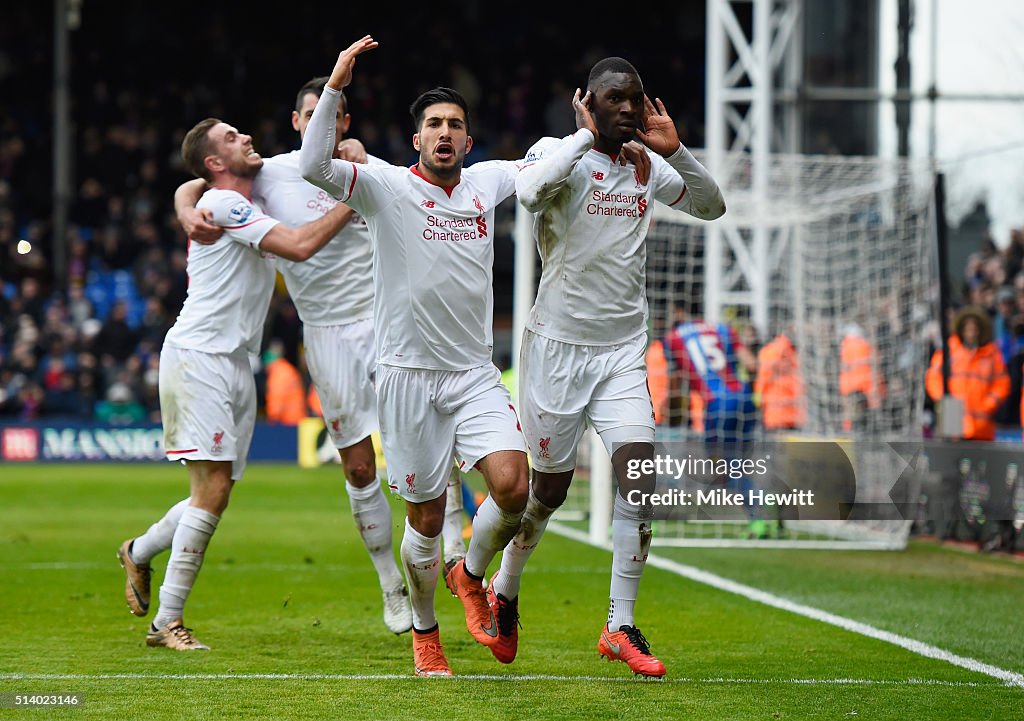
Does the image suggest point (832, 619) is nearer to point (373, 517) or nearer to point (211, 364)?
point (373, 517)

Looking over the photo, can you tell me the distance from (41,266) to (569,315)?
70.4 ft

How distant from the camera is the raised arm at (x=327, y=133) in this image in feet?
20.2

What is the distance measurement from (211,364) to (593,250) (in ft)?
6.75

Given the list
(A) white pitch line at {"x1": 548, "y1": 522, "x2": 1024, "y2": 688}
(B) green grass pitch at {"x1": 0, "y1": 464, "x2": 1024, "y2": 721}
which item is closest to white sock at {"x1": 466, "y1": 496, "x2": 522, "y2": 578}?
(B) green grass pitch at {"x1": 0, "y1": 464, "x2": 1024, "y2": 721}

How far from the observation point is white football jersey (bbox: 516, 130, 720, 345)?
6.55m

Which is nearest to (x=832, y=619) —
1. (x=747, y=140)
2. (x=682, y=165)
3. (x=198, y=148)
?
(x=682, y=165)

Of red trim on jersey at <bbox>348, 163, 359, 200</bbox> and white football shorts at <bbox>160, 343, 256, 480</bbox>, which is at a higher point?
red trim on jersey at <bbox>348, 163, 359, 200</bbox>

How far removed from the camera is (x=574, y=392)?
665 centimetres

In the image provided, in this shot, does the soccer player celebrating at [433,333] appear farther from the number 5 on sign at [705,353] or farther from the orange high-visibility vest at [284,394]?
the orange high-visibility vest at [284,394]

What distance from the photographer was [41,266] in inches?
1035

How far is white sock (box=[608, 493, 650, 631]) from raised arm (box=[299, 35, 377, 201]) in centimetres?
186

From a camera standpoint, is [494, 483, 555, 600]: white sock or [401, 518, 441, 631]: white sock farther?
[494, 483, 555, 600]: white sock

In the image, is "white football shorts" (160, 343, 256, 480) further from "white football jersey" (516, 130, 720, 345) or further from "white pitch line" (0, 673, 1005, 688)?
"white football jersey" (516, 130, 720, 345)

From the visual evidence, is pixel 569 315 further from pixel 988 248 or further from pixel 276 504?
pixel 988 248
